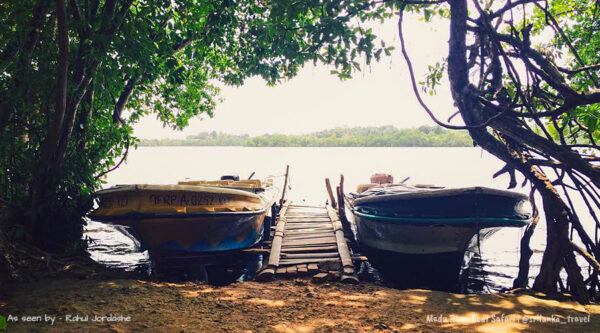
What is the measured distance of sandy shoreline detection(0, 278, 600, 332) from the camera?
4.28m

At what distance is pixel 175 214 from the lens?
6.48 m

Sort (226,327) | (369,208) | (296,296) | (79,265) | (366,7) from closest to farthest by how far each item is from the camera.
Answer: (226,327), (366,7), (296,296), (79,265), (369,208)

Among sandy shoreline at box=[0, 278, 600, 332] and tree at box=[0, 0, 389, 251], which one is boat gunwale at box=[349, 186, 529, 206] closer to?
sandy shoreline at box=[0, 278, 600, 332]

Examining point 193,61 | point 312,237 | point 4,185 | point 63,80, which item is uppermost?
point 193,61

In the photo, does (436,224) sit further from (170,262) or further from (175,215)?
(170,262)

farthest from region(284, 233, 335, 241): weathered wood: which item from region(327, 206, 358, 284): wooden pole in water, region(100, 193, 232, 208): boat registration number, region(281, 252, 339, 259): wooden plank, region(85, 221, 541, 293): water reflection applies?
region(100, 193, 232, 208): boat registration number

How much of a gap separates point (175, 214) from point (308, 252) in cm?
393

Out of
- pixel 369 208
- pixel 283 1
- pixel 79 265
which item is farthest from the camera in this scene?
pixel 369 208

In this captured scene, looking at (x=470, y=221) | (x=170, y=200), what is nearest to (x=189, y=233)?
(x=170, y=200)

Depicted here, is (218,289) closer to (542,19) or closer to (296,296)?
(296,296)

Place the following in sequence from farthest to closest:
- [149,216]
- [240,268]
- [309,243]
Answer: [240,268] < [309,243] < [149,216]

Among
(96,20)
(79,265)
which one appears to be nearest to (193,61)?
(96,20)

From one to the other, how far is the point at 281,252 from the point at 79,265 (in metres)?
4.47

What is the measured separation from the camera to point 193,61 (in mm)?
11656
